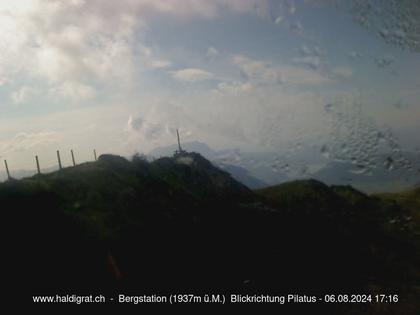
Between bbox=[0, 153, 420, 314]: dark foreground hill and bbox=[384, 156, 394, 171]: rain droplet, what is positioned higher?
bbox=[384, 156, 394, 171]: rain droplet

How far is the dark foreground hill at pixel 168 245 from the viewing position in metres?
31.7

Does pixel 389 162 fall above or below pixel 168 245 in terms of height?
above

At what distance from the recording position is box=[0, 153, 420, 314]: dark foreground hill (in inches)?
1248

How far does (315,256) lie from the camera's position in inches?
1972

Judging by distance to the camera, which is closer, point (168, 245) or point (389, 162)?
point (389, 162)

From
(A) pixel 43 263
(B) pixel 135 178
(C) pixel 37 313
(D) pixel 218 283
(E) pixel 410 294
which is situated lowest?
(E) pixel 410 294

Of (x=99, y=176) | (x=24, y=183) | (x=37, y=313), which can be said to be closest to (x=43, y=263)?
(x=37, y=313)

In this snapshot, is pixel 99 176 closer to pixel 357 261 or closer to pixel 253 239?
pixel 253 239

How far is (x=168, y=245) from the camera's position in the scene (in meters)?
41.0

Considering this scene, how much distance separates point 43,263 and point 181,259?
47.6 ft

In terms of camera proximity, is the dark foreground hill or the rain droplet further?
the rain droplet

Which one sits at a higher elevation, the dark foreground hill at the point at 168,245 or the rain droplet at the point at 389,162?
the rain droplet at the point at 389,162

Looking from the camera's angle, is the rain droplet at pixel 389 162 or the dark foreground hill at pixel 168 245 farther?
the rain droplet at pixel 389 162

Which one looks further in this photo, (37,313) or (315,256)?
(315,256)
